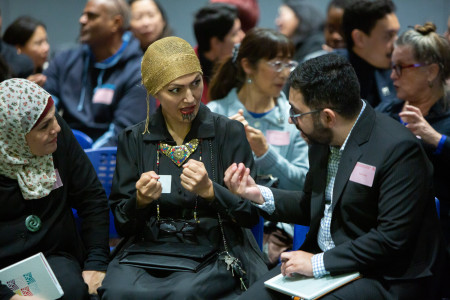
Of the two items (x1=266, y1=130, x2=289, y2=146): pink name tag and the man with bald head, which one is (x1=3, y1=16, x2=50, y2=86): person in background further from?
(x1=266, y1=130, x2=289, y2=146): pink name tag

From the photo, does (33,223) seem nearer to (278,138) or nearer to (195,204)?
(195,204)

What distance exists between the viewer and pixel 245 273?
103 inches

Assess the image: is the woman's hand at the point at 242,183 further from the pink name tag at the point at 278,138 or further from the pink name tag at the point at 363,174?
the pink name tag at the point at 278,138

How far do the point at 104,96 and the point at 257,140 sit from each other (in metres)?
1.62

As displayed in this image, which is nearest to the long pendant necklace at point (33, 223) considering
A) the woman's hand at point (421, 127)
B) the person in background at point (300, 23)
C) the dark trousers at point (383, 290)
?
the dark trousers at point (383, 290)

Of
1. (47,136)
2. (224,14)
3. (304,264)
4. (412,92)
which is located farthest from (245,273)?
(224,14)

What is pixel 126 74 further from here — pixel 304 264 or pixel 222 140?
pixel 304 264

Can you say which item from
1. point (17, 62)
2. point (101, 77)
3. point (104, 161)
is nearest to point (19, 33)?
point (17, 62)

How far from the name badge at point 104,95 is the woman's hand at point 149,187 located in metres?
1.96

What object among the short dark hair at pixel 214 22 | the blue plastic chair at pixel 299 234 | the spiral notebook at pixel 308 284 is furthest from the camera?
the short dark hair at pixel 214 22

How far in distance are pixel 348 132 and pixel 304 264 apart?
0.60m

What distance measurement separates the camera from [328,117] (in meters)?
2.39

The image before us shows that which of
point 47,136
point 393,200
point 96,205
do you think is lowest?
point 96,205

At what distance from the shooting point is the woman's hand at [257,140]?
10.9 ft
